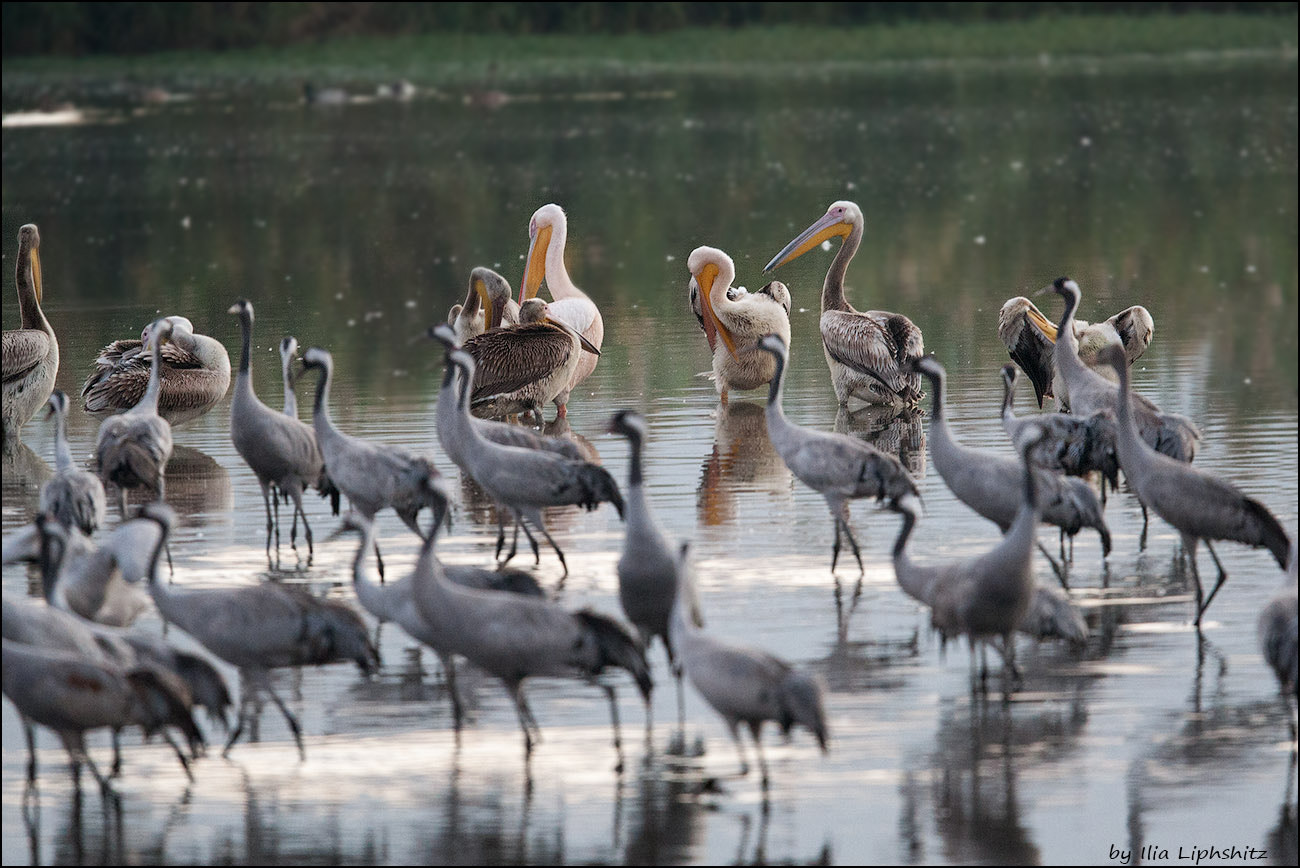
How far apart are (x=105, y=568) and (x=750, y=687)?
2.57m

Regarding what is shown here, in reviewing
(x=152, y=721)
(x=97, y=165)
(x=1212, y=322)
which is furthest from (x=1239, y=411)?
(x=97, y=165)

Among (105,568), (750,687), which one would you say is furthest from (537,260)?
(750,687)

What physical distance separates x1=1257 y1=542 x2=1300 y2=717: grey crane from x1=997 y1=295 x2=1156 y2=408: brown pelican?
5.09 metres

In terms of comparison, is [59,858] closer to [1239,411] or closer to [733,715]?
[733,715]

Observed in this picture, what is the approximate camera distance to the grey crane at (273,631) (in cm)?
637

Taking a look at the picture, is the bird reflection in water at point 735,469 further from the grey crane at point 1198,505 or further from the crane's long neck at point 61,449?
the crane's long neck at point 61,449

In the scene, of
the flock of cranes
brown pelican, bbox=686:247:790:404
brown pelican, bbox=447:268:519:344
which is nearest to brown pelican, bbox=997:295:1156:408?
the flock of cranes

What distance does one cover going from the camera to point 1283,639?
5895mm

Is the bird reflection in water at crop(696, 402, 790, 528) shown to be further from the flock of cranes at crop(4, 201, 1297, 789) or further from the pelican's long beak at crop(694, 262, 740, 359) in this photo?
the flock of cranes at crop(4, 201, 1297, 789)

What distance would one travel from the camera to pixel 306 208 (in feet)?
84.8

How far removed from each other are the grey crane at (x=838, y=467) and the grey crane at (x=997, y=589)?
1.33 metres

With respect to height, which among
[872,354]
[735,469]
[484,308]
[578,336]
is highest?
[484,308]

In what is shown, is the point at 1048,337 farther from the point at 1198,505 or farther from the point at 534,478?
the point at 534,478

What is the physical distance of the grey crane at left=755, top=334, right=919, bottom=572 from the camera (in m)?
8.07
